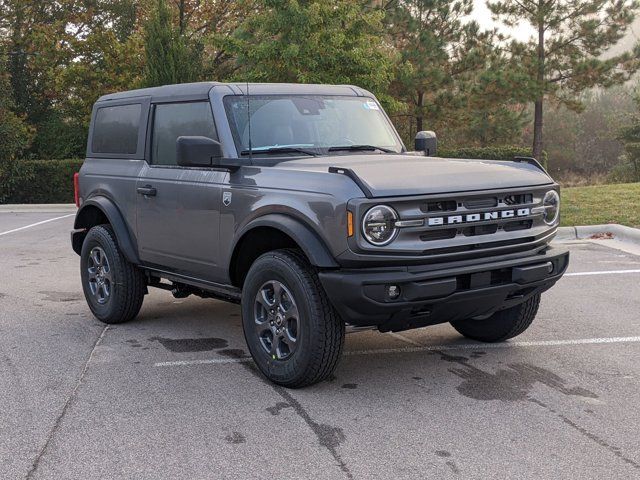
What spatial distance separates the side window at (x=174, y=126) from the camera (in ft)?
19.2

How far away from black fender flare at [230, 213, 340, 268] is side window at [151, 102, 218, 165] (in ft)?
3.55

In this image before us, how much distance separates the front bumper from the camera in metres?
4.40

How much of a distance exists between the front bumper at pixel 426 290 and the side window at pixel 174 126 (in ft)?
6.20

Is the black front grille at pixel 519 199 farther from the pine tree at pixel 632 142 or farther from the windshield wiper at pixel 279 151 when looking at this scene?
the pine tree at pixel 632 142

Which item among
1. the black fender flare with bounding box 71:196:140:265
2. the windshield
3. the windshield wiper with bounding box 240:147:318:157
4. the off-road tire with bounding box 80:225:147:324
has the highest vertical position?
the windshield

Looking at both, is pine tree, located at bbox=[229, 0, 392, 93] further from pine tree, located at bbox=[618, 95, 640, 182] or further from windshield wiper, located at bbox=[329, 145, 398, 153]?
pine tree, located at bbox=[618, 95, 640, 182]

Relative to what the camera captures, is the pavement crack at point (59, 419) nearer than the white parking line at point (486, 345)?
Yes

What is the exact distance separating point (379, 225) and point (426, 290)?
1.51 ft

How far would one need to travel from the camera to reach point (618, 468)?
3660mm

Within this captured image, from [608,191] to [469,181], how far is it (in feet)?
41.8

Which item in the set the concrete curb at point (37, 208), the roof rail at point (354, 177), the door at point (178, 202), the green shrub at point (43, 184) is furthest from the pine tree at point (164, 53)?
the roof rail at point (354, 177)

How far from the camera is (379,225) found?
444 cm

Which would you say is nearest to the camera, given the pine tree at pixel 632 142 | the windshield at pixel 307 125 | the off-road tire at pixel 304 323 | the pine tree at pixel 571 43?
the off-road tire at pixel 304 323

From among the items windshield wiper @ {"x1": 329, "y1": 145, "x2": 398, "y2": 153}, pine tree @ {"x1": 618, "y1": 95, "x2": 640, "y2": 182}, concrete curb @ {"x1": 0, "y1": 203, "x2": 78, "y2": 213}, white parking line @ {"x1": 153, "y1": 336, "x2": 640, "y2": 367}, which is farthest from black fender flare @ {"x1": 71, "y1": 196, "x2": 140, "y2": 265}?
pine tree @ {"x1": 618, "y1": 95, "x2": 640, "y2": 182}
